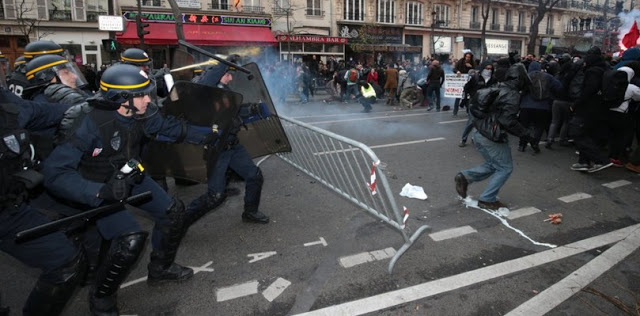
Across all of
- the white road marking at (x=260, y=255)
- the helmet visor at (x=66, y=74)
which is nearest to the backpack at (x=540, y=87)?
the white road marking at (x=260, y=255)

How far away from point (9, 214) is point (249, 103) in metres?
2.46

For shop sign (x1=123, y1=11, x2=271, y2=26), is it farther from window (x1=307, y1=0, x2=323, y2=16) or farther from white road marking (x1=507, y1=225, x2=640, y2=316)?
white road marking (x1=507, y1=225, x2=640, y2=316)

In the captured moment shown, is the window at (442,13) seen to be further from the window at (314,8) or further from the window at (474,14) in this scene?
the window at (314,8)

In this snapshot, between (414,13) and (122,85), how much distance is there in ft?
126

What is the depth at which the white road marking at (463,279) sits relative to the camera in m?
2.91

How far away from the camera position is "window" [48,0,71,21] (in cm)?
2456

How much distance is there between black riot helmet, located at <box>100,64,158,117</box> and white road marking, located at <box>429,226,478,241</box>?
2.90 metres

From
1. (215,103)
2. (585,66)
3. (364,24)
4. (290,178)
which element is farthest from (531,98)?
(364,24)

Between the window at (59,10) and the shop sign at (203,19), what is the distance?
3192 millimetres

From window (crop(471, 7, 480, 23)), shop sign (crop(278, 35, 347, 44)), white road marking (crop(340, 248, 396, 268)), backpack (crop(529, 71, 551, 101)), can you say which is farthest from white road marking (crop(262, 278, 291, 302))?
window (crop(471, 7, 480, 23))

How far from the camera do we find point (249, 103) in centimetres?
434

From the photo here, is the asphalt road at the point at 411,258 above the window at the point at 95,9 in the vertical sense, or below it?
below

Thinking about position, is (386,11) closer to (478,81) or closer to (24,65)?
(478,81)

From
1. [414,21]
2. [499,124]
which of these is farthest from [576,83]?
[414,21]
